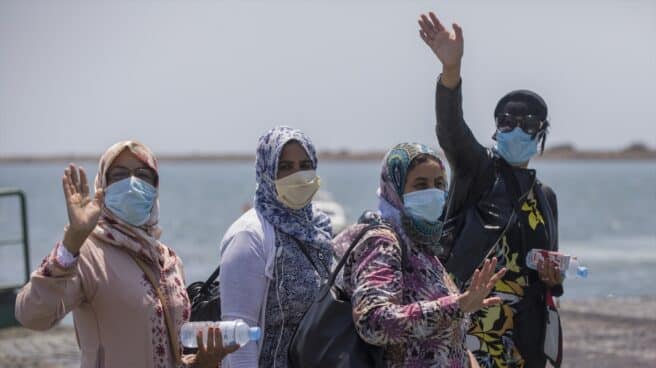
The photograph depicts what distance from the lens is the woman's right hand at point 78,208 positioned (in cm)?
420

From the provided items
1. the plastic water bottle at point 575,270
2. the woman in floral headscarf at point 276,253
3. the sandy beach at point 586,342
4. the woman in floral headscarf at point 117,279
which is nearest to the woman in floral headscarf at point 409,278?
the woman in floral headscarf at point 276,253

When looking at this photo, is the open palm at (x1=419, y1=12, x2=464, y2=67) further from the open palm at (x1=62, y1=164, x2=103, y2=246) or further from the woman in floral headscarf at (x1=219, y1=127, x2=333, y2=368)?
the open palm at (x1=62, y1=164, x2=103, y2=246)

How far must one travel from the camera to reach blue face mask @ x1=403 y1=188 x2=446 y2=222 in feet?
14.5

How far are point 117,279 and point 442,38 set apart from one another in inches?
77.2

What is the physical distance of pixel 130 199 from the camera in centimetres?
460

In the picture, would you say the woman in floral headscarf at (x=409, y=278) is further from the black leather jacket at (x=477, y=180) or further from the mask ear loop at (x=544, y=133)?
the mask ear loop at (x=544, y=133)

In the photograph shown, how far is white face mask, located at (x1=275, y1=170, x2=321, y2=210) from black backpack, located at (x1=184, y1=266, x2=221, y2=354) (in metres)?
0.49

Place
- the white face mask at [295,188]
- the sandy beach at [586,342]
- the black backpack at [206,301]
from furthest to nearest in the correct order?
the sandy beach at [586,342] < the black backpack at [206,301] < the white face mask at [295,188]

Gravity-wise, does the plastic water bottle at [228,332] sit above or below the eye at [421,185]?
below

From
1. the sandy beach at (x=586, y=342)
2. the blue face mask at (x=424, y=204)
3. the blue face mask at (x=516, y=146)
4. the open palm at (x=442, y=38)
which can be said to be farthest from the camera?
the sandy beach at (x=586, y=342)

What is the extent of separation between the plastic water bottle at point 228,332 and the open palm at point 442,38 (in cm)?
171

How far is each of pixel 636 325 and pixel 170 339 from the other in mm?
9684

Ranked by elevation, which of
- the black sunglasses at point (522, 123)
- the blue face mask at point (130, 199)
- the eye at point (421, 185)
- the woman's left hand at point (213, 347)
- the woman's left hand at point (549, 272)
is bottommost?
the woman's left hand at point (213, 347)

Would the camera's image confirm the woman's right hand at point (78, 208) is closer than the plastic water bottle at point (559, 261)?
Yes
